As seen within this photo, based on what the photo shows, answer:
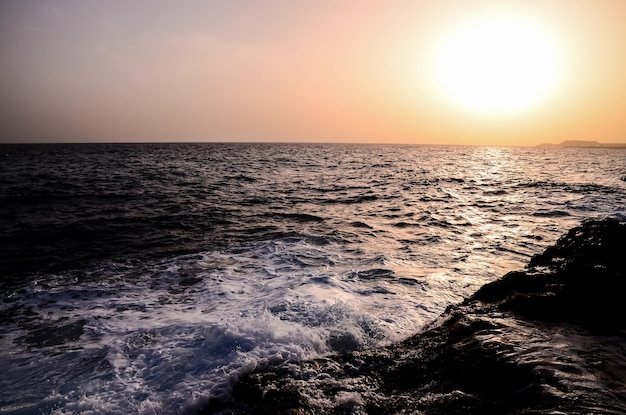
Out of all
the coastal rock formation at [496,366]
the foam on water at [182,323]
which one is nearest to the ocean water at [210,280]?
the foam on water at [182,323]

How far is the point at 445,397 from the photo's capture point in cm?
376

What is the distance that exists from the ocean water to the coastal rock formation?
75 centimetres

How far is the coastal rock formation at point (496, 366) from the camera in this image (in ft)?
11.0

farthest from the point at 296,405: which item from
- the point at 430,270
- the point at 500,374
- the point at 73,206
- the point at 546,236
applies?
the point at 73,206

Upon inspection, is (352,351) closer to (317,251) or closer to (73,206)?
(317,251)

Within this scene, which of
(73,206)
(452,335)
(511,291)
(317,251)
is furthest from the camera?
(73,206)

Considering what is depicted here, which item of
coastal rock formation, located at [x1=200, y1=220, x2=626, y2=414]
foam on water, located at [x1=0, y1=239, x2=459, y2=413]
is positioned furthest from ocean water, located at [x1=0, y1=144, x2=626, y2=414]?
coastal rock formation, located at [x1=200, y1=220, x2=626, y2=414]

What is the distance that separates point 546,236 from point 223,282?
12.7 meters

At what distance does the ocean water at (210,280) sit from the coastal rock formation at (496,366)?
748 millimetres

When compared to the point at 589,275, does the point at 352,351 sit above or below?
below

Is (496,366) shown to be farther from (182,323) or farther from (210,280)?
(210,280)

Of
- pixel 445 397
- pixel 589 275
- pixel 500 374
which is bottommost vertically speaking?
pixel 445 397

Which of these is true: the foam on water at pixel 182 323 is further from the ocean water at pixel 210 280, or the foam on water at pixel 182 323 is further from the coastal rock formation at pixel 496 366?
the coastal rock formation at pixel 496 366

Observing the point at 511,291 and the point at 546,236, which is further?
the point at 546,236
